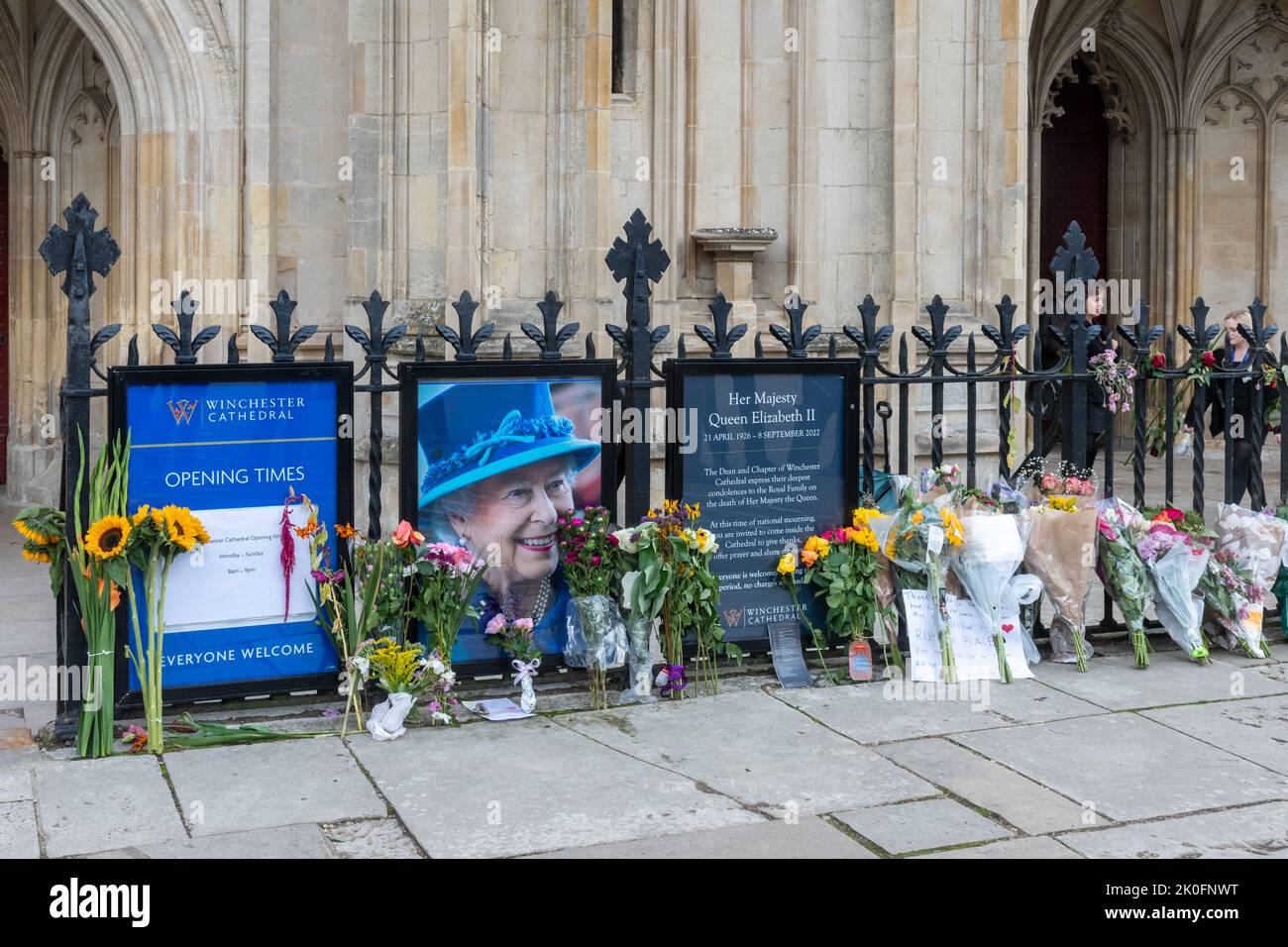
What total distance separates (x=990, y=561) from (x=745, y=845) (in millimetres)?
2523

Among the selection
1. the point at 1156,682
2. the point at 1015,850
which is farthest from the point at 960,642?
the point at 1015,850

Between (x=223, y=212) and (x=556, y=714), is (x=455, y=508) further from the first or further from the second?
(x=223, y=212)

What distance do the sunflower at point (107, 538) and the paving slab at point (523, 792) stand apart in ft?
3.76

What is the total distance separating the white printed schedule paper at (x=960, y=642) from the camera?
6.89 metres

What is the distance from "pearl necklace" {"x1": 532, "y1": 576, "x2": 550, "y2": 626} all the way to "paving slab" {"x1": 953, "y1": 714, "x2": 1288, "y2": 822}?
1.82 meters

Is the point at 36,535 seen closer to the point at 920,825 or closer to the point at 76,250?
the point at 76,250

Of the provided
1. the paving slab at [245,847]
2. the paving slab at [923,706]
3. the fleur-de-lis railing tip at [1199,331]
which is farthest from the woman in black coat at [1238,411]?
the paving slab at [245,847]

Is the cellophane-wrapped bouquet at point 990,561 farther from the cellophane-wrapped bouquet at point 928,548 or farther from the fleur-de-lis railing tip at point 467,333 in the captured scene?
the fleur-de-lis railing tip at point 467,333

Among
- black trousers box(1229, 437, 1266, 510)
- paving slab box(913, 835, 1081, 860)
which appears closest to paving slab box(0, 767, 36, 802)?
paving slab box(913, 835, 1081, 860)

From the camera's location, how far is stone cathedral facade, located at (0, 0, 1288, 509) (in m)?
10.3

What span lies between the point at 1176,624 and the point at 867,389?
186 centimetres
